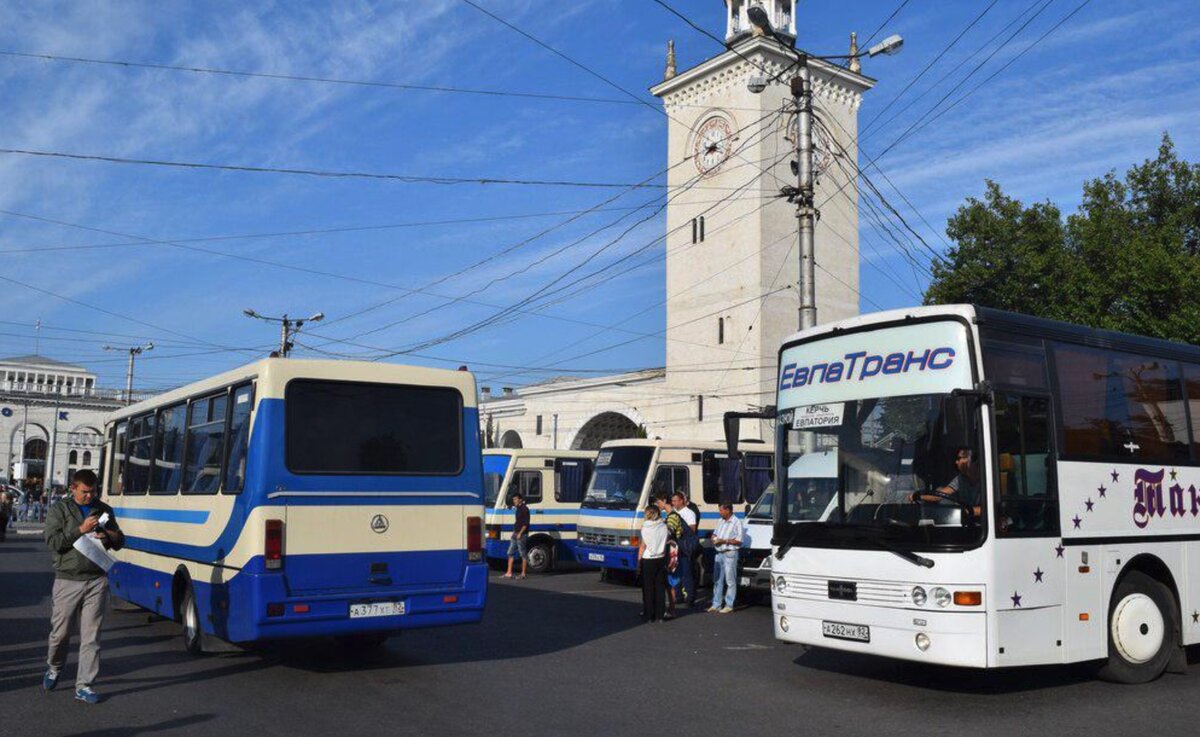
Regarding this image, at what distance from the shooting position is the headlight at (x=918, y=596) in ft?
28.2

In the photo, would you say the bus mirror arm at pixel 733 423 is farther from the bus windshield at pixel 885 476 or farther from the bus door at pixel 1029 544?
the bus door at pixel 1029 544

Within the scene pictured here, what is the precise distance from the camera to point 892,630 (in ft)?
28.8

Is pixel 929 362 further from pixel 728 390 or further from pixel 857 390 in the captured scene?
pixel 728 390

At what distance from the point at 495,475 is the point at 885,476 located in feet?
52.6

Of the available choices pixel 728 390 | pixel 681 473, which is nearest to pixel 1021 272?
pixel 681 473

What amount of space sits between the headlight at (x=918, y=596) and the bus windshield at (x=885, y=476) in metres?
0.36

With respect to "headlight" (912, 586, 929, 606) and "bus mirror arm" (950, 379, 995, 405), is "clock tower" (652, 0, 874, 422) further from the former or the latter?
"headlight" (912, 586, 929, 606)

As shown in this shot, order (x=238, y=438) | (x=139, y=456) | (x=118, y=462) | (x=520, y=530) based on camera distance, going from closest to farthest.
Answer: (x=238, y=438) → (x=139, y=456) → (x=118, y=462) → (x=520, y=530)

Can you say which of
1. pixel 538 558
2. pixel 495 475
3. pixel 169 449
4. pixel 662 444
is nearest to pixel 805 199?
pixel 662 444

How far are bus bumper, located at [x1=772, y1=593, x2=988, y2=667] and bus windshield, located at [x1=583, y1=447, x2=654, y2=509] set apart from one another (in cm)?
1089

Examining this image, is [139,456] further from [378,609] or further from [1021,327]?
[1021,327]

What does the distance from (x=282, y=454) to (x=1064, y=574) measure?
678 centimetres

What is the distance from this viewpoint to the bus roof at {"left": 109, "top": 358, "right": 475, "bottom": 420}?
9703mm

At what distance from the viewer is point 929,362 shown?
29.7ft
